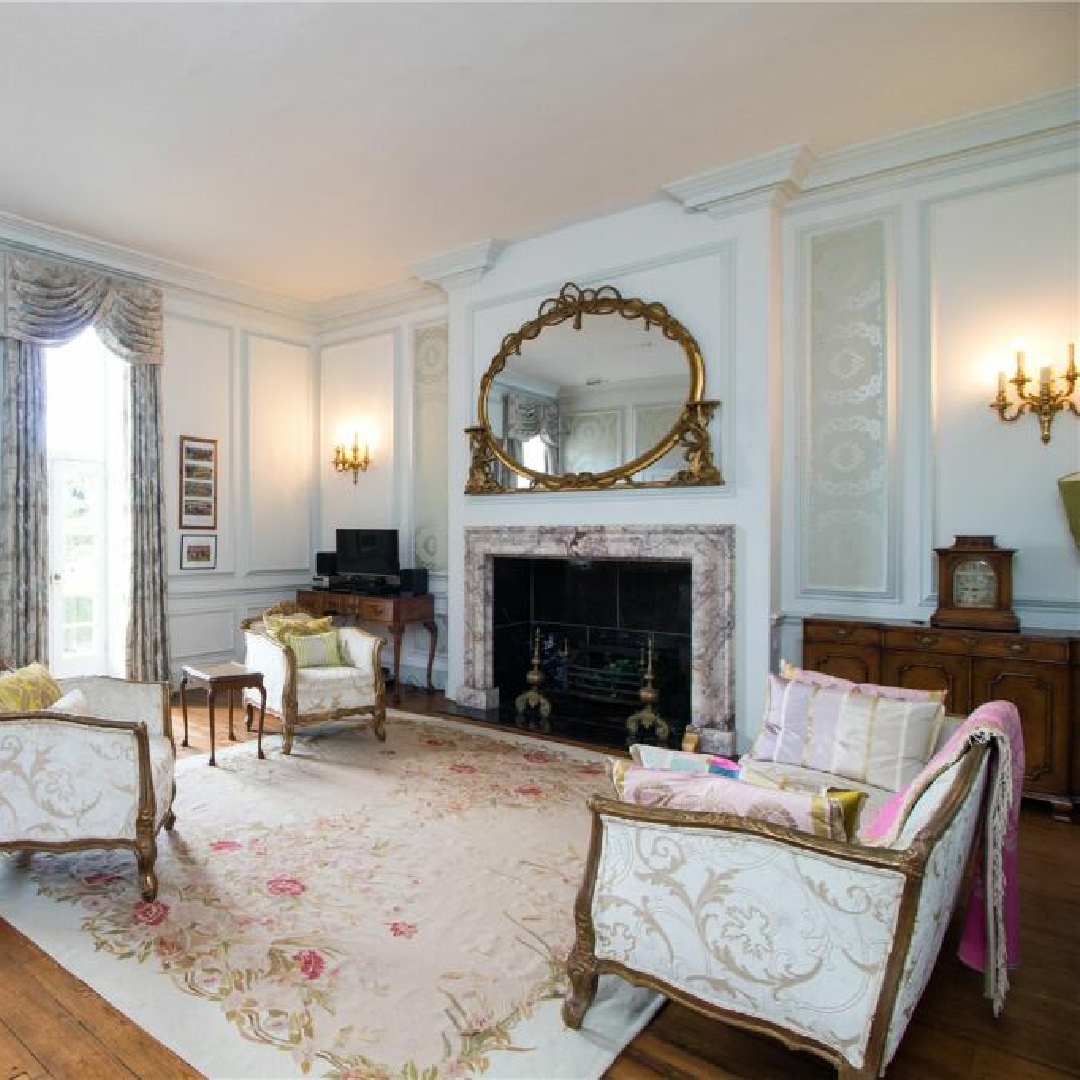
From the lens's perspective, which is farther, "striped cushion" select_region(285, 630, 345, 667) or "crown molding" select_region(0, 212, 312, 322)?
"crown molding" select_region(0, 212, 312, 322)

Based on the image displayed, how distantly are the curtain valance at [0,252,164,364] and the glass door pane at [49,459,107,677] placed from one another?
3.07 ft

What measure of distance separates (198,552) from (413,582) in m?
1.84

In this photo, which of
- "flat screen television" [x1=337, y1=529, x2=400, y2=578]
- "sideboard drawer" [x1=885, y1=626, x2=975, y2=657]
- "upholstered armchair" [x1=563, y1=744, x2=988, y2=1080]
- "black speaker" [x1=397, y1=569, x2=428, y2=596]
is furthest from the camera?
"flat screen television" [x1=337, y1=529, x2=400, y2=578]

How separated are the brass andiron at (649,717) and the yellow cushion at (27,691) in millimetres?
3137

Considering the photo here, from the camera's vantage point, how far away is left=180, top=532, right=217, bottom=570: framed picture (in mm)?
6066

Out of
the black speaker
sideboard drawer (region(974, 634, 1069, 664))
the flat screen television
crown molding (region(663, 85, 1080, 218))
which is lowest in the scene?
sideboard drawer (region(974, 634, 1069, 664))

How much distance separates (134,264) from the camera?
18.5 ft

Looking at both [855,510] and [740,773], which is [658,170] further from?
[740,773]

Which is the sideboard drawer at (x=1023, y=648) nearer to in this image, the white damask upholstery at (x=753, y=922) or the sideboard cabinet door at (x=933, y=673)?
the sideboard cabinet door at (x=933, y=673)

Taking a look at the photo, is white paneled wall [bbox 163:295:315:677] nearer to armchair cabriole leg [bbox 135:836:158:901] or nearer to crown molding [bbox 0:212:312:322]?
crown molding [bbox 0:212:312:322]

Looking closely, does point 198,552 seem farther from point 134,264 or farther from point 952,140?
point 952,140

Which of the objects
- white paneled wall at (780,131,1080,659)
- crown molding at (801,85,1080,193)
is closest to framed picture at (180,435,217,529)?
white paneled wall at (780,131,1080,659)

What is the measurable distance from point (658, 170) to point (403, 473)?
3280mm

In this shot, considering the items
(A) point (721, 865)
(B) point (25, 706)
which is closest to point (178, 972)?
(B) point (25, 706)
